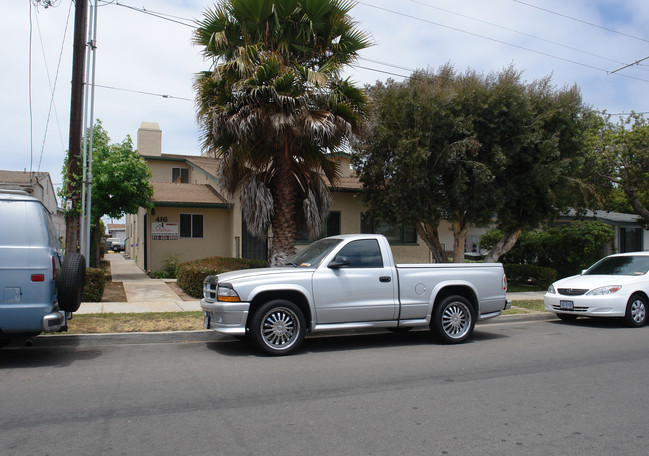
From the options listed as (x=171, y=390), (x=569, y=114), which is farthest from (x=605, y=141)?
(x=171, y=390)

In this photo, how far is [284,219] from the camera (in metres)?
13.1

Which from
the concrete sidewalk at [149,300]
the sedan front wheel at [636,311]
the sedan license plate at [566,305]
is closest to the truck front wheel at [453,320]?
the sedan license plate at [566,305]

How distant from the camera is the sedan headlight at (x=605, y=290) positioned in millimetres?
10805

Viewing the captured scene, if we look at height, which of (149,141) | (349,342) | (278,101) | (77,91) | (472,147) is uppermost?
(149,141)

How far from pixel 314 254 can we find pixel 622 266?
7813 millimetres

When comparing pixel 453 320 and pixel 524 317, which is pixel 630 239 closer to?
pixel 524 317

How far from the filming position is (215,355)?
786 cm

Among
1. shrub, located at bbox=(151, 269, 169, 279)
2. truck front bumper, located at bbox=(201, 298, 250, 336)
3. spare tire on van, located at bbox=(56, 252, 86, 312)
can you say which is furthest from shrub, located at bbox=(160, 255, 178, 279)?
truck front bumper, located at bbox=(201, 298, 250, 336)

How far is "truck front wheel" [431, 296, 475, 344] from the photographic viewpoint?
8.80 m

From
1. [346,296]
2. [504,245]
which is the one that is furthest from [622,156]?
[346,296]

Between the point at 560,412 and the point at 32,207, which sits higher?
the point at 32,207

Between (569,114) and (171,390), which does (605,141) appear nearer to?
(569,114)

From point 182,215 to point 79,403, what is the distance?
1415 cm

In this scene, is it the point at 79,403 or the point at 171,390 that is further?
the point at 171,390
